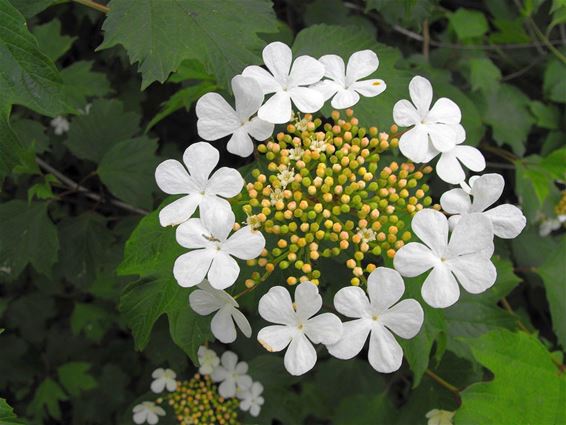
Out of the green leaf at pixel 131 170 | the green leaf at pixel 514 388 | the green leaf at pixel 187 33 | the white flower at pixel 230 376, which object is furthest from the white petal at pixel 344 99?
the white flower at pixel 230 376

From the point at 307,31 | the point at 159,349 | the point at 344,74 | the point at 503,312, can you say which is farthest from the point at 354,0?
the point at 159,349

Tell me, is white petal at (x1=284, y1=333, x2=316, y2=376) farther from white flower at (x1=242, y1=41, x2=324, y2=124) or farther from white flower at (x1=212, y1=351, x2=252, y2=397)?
white flower at (x1=212, y1=351, x2=252, y2=397)

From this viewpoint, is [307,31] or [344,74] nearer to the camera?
[344,74]

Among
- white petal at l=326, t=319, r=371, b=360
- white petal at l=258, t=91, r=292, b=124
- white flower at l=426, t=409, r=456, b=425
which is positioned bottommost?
white flower at l=426, t=409, r=456, b=425

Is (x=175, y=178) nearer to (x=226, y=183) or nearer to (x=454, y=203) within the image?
(x=226, y=183)

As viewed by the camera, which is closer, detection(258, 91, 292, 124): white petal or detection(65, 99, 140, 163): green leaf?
detection(258, 91, 292, 124): white petal

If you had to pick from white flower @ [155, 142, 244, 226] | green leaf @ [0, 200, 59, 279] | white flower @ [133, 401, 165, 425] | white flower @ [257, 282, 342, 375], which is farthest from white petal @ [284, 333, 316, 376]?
green leaf @ [0, 200, 59, 279]

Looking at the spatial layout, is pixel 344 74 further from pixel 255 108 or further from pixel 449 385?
pixel 449 385

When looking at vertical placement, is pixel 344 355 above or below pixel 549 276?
above

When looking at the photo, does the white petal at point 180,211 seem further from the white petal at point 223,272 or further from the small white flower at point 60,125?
the small white flower at point 60,125
